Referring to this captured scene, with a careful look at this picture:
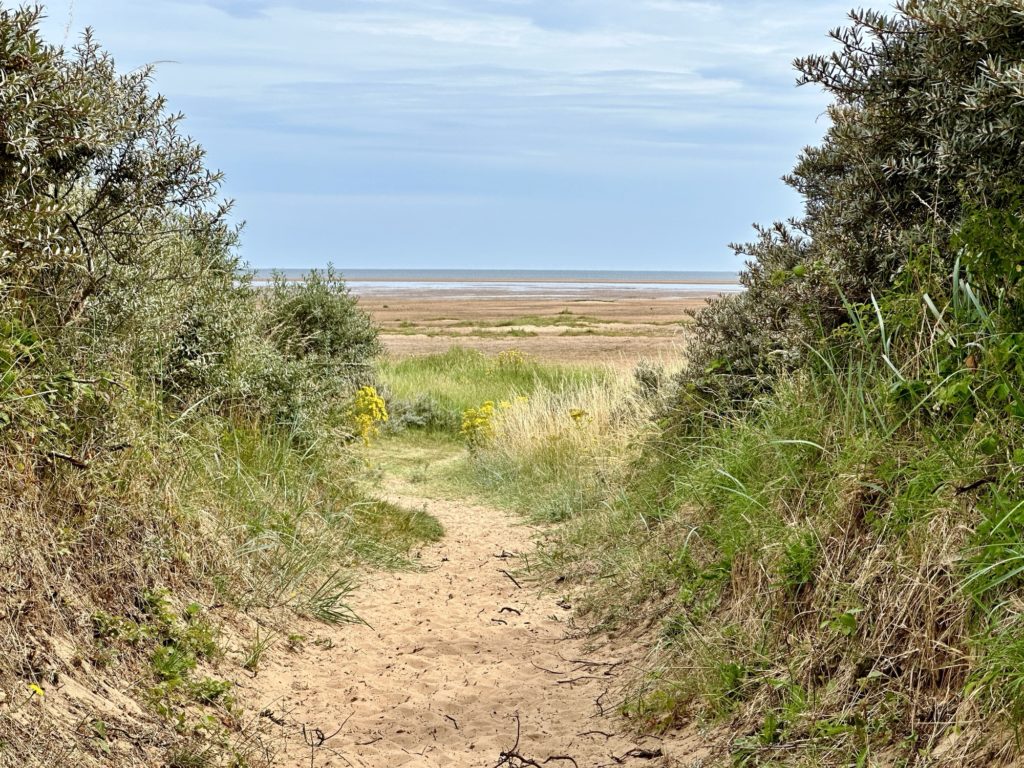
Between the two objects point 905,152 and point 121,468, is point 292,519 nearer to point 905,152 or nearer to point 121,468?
point 121,468

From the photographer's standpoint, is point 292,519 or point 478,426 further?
point 478,426

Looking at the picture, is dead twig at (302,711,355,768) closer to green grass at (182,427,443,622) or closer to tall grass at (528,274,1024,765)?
green grass at (182,427,443,622)

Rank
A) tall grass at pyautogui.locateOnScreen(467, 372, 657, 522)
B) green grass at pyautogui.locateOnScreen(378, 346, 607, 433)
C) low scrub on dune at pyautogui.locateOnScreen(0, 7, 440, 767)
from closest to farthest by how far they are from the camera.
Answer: low scrub on dune at pyautogui.locateOnScreen(0, 7, 440, 767) < tall grass at pyautogui.locateOnScreen(467, 372, 657, 522) < green grass at pyautogui.locateOnScreen(378, 346, 607, 433)

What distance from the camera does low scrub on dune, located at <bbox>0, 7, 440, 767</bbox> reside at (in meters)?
3.97

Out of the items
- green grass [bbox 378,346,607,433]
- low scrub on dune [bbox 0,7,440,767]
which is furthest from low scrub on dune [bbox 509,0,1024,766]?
green grass [bbox 378,346,607,433]

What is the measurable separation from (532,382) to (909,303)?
13612mm

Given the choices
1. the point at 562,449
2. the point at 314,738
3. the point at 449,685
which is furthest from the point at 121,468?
the point at 562,449

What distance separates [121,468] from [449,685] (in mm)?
2152

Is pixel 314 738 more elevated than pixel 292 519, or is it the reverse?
pixel 292 519

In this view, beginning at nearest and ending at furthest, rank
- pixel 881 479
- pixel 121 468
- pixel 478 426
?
pixel 881 479 < pixel 121 468 < pixel 478 426

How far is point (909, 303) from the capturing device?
4.53 metres

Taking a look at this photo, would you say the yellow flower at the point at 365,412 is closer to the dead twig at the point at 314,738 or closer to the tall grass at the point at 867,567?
the tall grass at the point at 867,567

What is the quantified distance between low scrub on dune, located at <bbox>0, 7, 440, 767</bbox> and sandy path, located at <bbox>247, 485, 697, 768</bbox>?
0.30 metres

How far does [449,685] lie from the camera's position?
5.23 m
